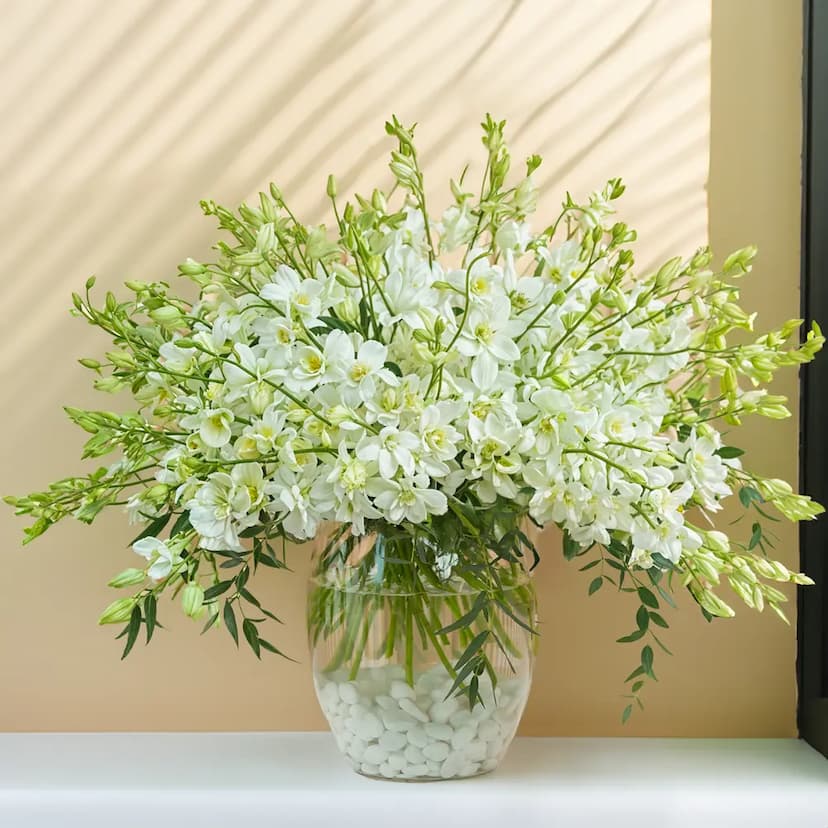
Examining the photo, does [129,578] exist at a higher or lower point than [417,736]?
higher

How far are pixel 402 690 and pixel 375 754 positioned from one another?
0.30ft

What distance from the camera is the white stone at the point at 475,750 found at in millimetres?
982

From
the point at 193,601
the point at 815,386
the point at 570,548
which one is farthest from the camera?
the point at 815,386

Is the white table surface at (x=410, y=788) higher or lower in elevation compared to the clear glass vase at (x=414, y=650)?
lower

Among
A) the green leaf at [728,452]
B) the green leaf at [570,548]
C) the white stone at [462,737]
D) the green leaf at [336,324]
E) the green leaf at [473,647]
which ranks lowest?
Answer: the white stone at [462,737]

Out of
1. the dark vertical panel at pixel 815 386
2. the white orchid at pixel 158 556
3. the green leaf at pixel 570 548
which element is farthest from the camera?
the dark vertical panel at pixel 815 386

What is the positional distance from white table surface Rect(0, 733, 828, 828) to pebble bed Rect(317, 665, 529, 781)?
25 millimetres

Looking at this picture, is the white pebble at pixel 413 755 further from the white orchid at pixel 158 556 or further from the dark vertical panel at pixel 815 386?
the dark vertical panel at pixel 815 386

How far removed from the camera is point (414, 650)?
0.95 m

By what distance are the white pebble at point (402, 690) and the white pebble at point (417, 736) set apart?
0.04 metres

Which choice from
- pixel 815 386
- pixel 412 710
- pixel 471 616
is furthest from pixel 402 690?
pixel 815 386

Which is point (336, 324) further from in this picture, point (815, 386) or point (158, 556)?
point (815, 386)

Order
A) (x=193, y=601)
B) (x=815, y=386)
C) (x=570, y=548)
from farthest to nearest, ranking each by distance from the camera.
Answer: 1. (x=815, y=386)
2. (x=570, y=548)
3. (x=193, y=601)

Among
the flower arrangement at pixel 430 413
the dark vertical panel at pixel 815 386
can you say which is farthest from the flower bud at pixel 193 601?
the dark vertical panel at pixel 815 386
